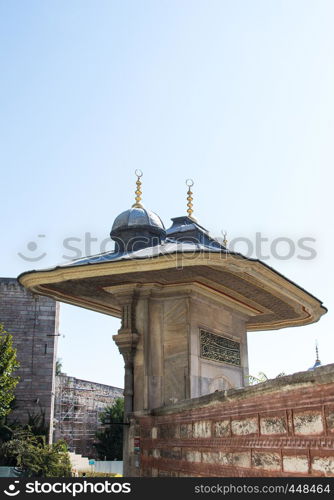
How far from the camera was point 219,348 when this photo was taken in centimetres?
939

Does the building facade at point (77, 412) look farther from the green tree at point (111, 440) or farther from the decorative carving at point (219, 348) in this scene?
the decorative carving at point (219, 348)

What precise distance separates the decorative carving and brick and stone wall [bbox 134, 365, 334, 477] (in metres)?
1.49

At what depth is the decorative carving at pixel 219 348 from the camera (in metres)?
8.93

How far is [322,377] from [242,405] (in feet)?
5.04

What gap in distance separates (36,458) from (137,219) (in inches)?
607

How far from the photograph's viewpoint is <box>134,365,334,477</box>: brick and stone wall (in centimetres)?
399

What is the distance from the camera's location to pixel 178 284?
29.1 feet

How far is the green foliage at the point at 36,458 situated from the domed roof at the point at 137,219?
14620 mm

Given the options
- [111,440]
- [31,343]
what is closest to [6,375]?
[31,343]

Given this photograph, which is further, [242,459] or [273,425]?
[242,459]

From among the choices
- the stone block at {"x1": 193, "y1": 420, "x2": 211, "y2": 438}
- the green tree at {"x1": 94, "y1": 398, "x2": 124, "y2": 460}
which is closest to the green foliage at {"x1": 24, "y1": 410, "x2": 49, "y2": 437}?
the green tree at {"x1": 94, "y1": 398, "x2": 124, "y2": 460}

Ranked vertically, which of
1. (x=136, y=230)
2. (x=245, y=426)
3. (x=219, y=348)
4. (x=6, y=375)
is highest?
(x=136, y=230)

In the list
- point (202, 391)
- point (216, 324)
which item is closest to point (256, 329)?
point (216, 324)

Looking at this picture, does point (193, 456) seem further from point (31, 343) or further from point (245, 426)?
point (31, 343)
